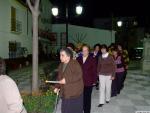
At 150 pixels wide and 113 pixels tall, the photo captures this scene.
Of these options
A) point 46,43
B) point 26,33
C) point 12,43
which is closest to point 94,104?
point 12,43

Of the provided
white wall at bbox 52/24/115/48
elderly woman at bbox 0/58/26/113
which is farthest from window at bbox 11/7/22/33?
elderly woman at bbox 0/58/26/113

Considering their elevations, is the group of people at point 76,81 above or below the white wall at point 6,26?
below

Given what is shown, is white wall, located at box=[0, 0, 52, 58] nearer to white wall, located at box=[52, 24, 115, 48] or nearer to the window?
the window

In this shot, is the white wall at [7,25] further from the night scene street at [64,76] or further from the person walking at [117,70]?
the person walking at [117,70]

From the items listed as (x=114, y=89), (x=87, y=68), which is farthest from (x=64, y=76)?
(x=114, y=89)

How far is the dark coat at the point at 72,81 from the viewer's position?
250 inches

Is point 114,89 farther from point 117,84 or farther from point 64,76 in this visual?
point 64,76

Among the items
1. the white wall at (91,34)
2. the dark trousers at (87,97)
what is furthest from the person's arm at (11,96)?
the white wall at (91,34)

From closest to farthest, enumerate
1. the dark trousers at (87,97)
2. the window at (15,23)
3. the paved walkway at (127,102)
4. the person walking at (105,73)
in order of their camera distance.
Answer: the dark trousers at (87,97) < the paved walkway at (127,102) < the person walking at (105,73) < the window at (15,23)

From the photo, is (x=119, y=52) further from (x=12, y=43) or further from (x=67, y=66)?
(x=12, y=43)

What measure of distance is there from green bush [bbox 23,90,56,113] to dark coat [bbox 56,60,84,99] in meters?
2.19

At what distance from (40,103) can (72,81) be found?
2.51m

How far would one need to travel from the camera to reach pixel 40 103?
865 centimetres

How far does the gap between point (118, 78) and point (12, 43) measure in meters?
14.3
